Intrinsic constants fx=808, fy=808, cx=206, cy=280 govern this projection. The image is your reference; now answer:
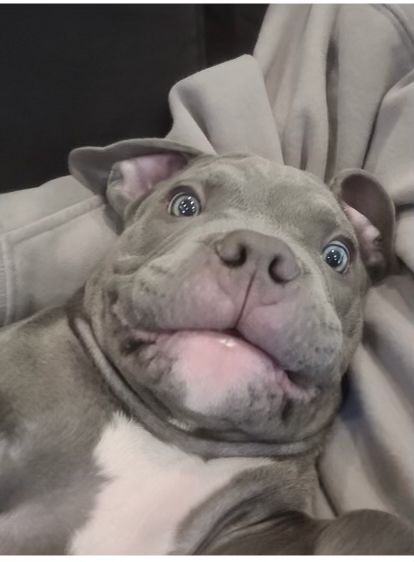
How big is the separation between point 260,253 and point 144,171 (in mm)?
679

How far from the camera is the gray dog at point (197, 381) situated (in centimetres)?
128

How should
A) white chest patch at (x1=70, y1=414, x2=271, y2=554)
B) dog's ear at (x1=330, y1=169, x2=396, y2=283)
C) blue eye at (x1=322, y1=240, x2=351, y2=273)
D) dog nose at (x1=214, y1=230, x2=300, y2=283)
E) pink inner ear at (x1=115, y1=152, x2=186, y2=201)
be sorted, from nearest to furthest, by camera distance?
dog nose at (x1=214, y1=230, x2=300, y2=283), white chest patch at (x1=70, y1=414, x2=271, y2=554), blue eye at (x1=322, y1=240, x2=351, y2=273), dog's ear at (x1=330, y1=169, x2=396, y2=283), pink inner ear at (x1=115, y1=152, x2=186, y2=201)

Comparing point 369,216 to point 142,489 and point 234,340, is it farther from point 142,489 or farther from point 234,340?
point 142,489

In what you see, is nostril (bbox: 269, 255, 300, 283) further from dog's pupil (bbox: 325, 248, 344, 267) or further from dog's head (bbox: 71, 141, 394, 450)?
dog's pupil (bbox: 325, 248, 344, 267)

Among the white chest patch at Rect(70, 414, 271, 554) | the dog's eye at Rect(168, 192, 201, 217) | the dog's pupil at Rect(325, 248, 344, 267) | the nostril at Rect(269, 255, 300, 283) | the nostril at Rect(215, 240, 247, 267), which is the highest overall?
the nostril at Rect(215, 240, 247, 267)

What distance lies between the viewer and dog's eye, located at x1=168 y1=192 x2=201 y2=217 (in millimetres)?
1590

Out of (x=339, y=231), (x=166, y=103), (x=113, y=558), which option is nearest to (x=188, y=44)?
(x=166, y=103)

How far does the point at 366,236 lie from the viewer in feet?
5.82

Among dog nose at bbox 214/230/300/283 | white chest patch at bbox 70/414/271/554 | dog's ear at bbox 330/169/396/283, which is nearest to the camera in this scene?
dog nose at bbox 214/230/300/283

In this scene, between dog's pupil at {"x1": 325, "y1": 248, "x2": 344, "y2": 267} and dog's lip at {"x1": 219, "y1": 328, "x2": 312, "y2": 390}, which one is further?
dog's pupil at {"x1": 325, "y1": 248, "x2": 344, "y2": 267}

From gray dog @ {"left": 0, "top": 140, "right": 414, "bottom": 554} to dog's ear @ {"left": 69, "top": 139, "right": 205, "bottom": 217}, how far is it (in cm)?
14

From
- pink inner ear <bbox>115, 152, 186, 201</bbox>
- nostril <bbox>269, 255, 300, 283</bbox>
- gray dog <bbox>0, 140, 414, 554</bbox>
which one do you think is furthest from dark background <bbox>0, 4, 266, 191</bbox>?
nostril <bbox>269, 255, 300, 283</bbox>

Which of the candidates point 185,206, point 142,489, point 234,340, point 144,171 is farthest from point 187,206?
point 142,489

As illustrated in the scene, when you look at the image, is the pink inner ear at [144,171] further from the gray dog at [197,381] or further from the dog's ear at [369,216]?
the dog's ear at [369,216]
